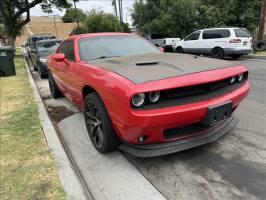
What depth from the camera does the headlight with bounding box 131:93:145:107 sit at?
285cm

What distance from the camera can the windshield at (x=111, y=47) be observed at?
448cm

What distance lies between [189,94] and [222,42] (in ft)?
39.9

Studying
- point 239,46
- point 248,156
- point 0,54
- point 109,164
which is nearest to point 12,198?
point 109,164

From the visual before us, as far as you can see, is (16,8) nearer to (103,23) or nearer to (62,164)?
(103,23)

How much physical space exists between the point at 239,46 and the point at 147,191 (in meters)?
12.6

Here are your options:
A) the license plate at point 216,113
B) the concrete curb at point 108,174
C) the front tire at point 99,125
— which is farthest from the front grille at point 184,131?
the front tire at point 99,125

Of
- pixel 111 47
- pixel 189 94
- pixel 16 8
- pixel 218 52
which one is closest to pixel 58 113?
pixel 111 47

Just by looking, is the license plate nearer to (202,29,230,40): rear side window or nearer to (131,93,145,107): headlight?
(131,93,145,107): headlight

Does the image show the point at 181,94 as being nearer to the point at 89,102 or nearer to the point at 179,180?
the point at 179,180

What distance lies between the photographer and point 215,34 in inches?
576

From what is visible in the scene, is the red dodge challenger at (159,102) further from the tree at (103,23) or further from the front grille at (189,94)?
the tree at (103,23)

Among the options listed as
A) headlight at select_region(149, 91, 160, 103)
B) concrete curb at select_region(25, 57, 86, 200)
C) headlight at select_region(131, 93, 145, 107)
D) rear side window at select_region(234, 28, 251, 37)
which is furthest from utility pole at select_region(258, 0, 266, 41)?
headlight at select_region(131, 93, 145, 107)

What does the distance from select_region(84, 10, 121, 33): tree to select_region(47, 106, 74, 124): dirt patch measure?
1530 inches

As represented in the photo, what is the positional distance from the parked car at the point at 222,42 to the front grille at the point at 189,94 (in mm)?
11440
